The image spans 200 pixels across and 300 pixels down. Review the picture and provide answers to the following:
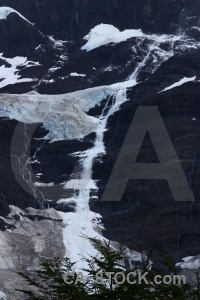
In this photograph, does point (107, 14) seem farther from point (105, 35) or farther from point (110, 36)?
point (110, 36)

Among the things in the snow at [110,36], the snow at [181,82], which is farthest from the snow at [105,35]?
the snow at [181,82]

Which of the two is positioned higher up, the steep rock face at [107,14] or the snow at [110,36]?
the steep rock face at [107,14]

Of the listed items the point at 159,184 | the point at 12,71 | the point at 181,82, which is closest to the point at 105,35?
the point at 12,71

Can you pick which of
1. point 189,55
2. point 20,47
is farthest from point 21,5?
point 189,55

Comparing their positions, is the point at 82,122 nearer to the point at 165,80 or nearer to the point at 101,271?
the point at 165,80

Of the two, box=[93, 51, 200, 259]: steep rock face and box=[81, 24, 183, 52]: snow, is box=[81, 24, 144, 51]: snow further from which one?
box=[93, 51, 200, 259]: steep rock face

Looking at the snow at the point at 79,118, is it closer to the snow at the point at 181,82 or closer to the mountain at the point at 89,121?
the mountain at the point at 89,121

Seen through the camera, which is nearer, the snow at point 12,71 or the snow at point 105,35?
the snow at point 12,71
